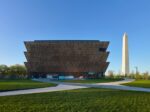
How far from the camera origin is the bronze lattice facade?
273 ft

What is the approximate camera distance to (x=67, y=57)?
8619cm

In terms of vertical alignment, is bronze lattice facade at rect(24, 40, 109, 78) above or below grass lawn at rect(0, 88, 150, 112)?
above

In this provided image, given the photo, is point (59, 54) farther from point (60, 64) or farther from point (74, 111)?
point (74, 111)

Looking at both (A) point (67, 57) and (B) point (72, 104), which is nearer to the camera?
(B) point (72, 104)

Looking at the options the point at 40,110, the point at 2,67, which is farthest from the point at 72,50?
the point at 40,110

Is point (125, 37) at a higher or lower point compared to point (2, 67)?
higher

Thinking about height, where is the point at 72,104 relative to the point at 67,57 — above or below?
below

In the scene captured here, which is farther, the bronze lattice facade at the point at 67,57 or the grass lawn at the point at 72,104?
the bronze lattice facade at the point at 67,57

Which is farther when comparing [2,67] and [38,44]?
[2,67]

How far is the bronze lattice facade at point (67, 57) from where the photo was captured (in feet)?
273

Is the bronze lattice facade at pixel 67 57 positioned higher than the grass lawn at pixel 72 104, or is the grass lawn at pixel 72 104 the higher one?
the bronze lattice facade at pixel 67 57

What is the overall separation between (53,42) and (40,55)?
7.09m

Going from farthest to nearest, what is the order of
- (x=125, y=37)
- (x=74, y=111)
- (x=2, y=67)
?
(x=2, y=67), (x=125, y=37), (x=74, y=111)

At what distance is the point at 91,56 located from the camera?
84.6 m
